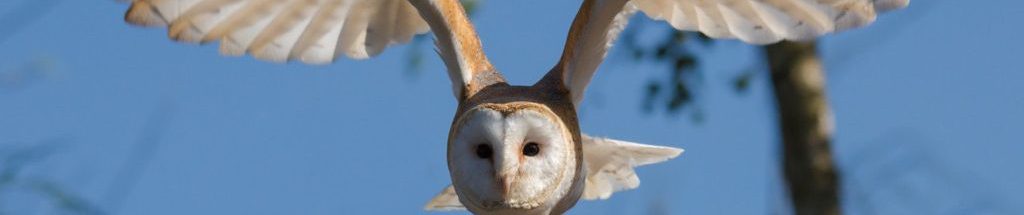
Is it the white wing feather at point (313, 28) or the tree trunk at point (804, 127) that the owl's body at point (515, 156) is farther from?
the tree trunk at point (804, 127)

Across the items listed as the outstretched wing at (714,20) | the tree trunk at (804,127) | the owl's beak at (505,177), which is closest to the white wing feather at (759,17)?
the outstretched wing at (714,20)

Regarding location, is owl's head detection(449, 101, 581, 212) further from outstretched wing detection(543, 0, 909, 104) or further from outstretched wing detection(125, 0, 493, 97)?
outstretched wing detection(125, 0, 493, 97)

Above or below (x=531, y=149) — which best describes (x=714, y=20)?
above

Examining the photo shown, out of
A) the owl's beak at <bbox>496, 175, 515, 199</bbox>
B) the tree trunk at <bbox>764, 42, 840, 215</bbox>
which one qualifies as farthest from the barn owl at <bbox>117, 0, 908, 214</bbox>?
the tree trunk at <bbox>764, 42, 840, 215</bbox>

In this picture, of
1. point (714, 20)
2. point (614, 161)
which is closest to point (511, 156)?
point (714, 20)

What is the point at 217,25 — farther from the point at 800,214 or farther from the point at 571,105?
the point at 800,214

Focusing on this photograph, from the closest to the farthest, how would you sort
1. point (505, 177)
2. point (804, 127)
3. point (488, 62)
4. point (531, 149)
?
point (505, 177)
point (531, 149)
point (488, 62)
point (804, 127)

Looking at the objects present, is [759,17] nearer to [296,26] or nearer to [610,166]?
[610,166]
